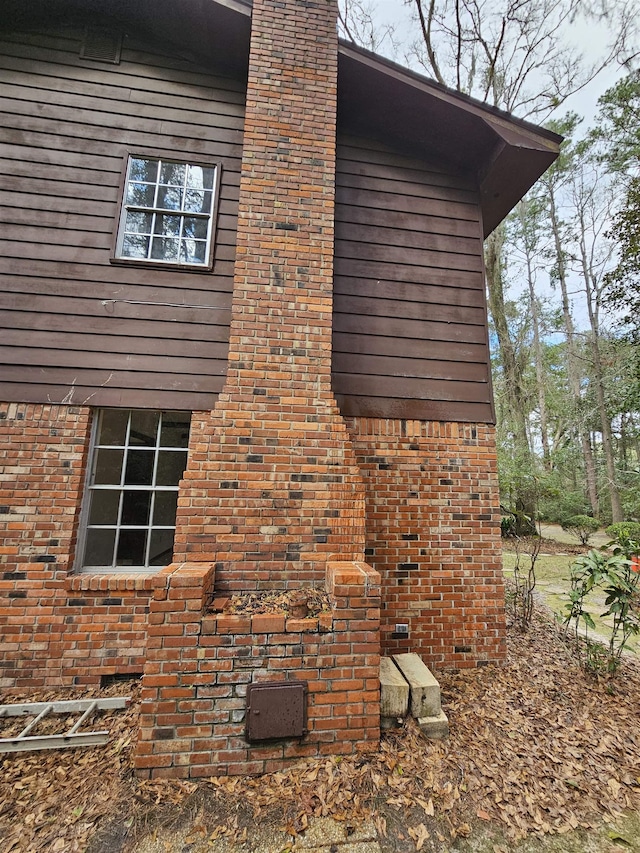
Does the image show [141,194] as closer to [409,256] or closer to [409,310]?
[409,256]

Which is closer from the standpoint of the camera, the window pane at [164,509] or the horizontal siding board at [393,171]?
the window pane at [164,509]

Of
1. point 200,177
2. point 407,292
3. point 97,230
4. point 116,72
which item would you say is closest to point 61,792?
point 97,230

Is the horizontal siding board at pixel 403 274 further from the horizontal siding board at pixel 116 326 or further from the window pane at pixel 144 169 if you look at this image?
the window pane at pixel 144 169

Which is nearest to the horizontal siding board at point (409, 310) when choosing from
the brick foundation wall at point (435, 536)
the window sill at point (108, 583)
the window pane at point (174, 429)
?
the brick foundation wall at point (435, 536)

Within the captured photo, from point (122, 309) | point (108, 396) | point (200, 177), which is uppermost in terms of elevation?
point (200, 177)

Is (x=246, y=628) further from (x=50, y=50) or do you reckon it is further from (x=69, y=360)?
(x=50, y=50)

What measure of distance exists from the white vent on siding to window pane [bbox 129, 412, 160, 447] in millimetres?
3810

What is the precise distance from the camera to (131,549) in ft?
12.2

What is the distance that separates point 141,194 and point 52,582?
3895 mm

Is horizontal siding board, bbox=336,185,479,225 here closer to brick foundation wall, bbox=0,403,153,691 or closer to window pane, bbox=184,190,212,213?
window pane, bbox=184,190,212,213

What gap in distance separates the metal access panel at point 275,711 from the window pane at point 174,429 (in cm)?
→ 230

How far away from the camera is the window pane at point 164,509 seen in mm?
3779

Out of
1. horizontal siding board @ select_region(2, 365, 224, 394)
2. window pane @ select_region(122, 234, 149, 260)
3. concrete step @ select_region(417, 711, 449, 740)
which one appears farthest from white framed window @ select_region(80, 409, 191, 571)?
concrete step @ select_region(417, 711, 449, 740)

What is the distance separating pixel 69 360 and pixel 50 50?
340cm
